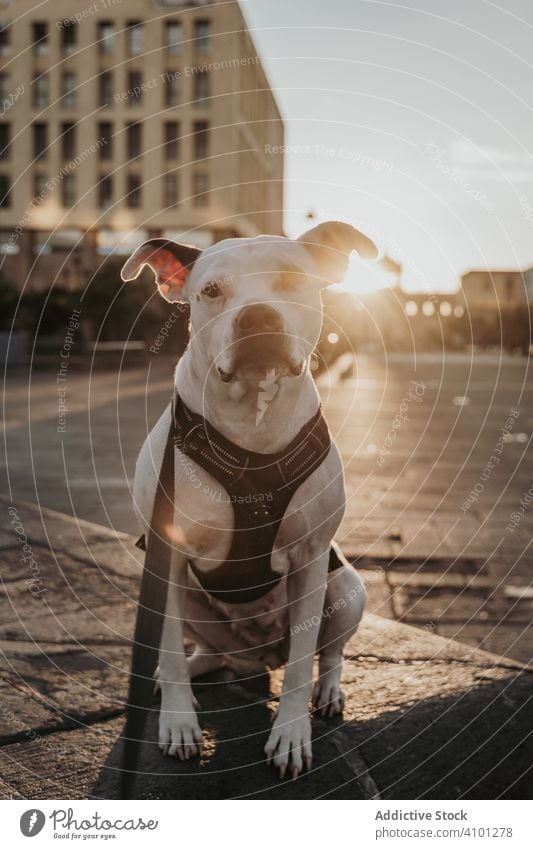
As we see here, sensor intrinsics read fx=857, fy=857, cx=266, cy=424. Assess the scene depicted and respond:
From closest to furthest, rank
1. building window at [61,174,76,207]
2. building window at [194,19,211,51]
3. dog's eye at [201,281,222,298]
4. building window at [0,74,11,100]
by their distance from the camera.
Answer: dog's eye at [201,281,222,298] < building window at [194,19,211,51] < building window at [61,174,76,207] < building window at [0,74,11,100]

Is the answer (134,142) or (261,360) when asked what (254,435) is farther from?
(134,142)

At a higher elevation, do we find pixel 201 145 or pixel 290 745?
pixel 201 145

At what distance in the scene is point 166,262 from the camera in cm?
275

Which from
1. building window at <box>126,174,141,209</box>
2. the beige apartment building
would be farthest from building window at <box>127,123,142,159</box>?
building window at <box>126,174,141,209</box>

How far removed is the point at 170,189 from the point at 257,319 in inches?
1399

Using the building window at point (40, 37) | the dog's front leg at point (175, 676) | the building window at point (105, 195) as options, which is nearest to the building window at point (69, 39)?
the building window at point (40, 37)

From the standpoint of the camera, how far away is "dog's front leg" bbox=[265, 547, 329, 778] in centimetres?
254

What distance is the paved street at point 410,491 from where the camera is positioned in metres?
4.48

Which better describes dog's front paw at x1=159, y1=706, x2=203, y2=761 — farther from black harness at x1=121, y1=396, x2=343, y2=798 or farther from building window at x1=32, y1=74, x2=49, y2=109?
building window at x1=32, y1=74, x2=49, y2=109

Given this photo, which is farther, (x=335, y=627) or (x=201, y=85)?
(x=201, y=85)

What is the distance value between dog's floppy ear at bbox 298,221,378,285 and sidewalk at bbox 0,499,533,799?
55.3 inches

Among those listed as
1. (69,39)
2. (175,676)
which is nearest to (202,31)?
(69,39)
